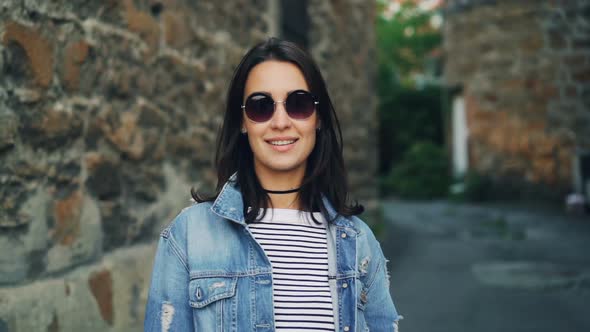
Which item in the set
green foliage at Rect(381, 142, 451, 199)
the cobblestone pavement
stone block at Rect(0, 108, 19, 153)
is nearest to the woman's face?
stone block at Rect(0, 108, 19, 153)

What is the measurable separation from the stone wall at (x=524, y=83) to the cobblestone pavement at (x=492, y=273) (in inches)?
77.8

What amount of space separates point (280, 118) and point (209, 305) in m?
0.54

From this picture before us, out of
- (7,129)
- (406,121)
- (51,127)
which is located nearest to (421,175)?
(406,121)

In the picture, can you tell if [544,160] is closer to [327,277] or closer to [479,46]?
[479,46]

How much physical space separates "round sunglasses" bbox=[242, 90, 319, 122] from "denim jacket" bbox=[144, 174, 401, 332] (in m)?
0.23

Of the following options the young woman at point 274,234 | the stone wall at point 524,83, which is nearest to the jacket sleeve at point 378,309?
the young woman at point 274,234

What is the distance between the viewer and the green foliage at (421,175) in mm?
13648

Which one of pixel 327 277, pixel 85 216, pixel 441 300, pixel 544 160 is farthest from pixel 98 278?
pixel 544 160

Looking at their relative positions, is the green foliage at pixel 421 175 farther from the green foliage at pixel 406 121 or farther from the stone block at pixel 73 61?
the stone block at pixel 73 61

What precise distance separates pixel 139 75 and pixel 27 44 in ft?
2.86

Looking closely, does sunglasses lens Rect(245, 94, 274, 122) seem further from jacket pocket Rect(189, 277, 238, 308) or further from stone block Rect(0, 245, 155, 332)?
stone block Rect(0, 245, 155, 332)

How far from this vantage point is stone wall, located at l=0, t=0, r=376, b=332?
223cm

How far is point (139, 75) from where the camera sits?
3.12m

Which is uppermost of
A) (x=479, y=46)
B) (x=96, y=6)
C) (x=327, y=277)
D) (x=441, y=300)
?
(x=479, y=46)
